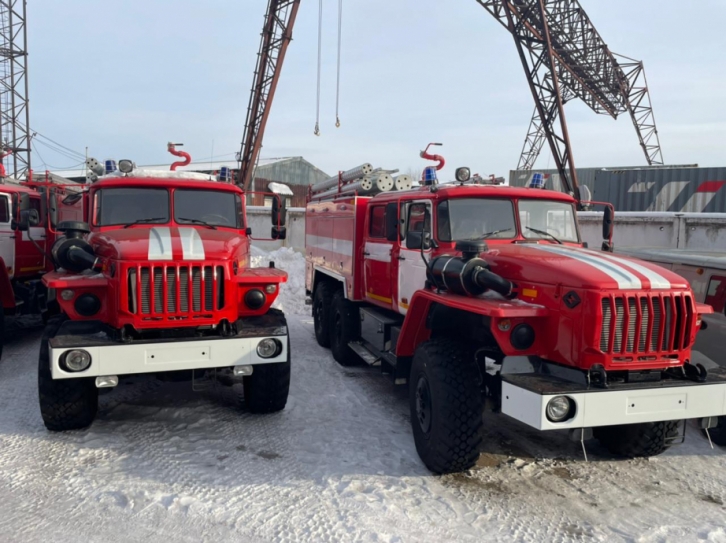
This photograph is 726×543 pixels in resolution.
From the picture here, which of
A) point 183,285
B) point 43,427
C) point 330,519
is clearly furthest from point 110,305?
point 330,519

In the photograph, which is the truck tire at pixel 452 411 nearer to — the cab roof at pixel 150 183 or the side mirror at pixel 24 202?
the cab roof at pixel 150 183

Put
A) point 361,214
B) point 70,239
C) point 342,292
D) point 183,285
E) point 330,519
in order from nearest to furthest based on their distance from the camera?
point 330,519, point 183,285, point 70,239, point 361,214, point 342,292

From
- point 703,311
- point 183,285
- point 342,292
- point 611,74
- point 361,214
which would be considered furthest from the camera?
point 611,74

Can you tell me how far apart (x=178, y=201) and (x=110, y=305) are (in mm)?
1596

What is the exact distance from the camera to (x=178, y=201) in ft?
19.9

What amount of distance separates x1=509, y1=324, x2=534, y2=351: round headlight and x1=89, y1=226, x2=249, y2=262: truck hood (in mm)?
2560

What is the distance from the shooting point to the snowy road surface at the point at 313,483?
359cm

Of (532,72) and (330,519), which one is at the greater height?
(532,72)

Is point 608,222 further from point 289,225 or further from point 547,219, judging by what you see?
point 289,225

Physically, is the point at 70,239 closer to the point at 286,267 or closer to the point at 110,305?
the point at 110,305

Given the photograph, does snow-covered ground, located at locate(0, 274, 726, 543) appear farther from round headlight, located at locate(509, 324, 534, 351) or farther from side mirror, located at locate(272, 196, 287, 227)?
side mirror, located at locate(272, 196, 287, 227)

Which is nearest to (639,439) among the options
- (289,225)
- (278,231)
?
(278,231)

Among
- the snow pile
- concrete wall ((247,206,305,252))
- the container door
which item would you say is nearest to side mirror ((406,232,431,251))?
the container door

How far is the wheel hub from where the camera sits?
452cm
